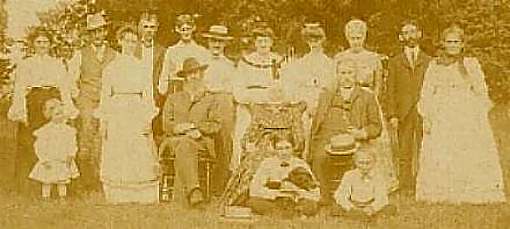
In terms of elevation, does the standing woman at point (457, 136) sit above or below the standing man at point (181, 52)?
below

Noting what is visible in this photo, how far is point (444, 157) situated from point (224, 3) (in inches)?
52.2

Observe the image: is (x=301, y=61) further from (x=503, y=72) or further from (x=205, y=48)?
(x=503, y=72)

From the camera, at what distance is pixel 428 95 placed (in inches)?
246

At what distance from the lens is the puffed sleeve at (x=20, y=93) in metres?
6.22

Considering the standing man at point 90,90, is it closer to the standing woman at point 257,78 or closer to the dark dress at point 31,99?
the dark dress at point 31,99

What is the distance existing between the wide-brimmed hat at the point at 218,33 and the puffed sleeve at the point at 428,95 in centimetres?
99

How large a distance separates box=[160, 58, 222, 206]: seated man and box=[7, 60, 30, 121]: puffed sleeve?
0.70 m

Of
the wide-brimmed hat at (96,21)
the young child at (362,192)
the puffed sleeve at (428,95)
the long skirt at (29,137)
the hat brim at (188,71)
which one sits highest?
the wide-brimmed hat at (96,21)

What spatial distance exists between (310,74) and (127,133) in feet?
3.12

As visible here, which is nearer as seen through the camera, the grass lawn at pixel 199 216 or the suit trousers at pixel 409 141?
the grass lawn at pixel 199 216

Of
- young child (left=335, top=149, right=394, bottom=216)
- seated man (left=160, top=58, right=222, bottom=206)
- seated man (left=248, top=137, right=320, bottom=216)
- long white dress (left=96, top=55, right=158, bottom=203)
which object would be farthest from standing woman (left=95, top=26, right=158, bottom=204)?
young child (left=335, top=149, right=394, bottom=216)

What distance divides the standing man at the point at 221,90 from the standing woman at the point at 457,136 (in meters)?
0.95

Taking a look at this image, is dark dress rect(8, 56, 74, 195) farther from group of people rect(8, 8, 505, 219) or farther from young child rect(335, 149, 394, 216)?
young child rect(335, 149, 394, 216)

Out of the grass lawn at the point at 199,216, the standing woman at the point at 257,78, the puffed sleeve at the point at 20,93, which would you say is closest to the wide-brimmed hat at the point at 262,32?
the standing woman at the point at 257,78
